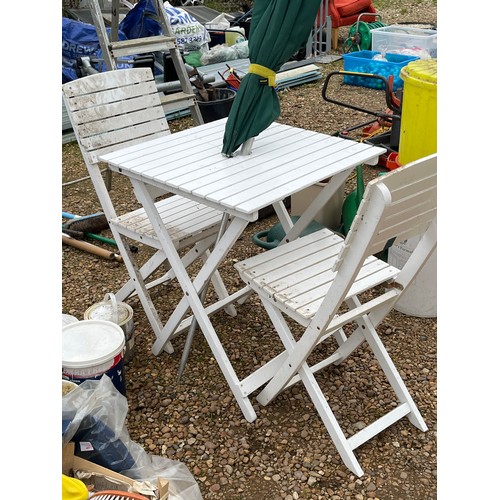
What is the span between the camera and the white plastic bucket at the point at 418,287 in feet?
11.1

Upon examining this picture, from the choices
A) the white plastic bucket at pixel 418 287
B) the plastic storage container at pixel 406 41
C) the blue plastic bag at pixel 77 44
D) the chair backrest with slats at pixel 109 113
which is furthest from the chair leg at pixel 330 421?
the plastic storage container at pixel 406 41

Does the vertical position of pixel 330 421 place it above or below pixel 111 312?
below

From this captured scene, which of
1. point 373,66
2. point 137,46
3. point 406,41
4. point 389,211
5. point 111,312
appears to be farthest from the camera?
point 406,41

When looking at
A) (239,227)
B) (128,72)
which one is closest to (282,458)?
(239,227)

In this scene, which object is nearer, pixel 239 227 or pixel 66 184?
pixel 239 227

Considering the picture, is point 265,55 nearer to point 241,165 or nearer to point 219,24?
point 241,165

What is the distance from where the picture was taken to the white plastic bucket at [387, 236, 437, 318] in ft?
11.1

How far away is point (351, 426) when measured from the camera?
2814mm

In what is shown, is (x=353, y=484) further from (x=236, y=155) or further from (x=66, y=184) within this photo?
(x=66, y=184)

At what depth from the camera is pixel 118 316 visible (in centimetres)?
316

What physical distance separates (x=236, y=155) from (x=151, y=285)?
44.6 inches

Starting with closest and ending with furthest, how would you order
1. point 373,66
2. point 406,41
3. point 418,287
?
point 418,287 → point 373,66 → point 406,41

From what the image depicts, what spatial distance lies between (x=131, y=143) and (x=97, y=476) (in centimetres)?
203

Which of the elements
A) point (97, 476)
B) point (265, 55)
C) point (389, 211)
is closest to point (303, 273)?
point (389, 211)
